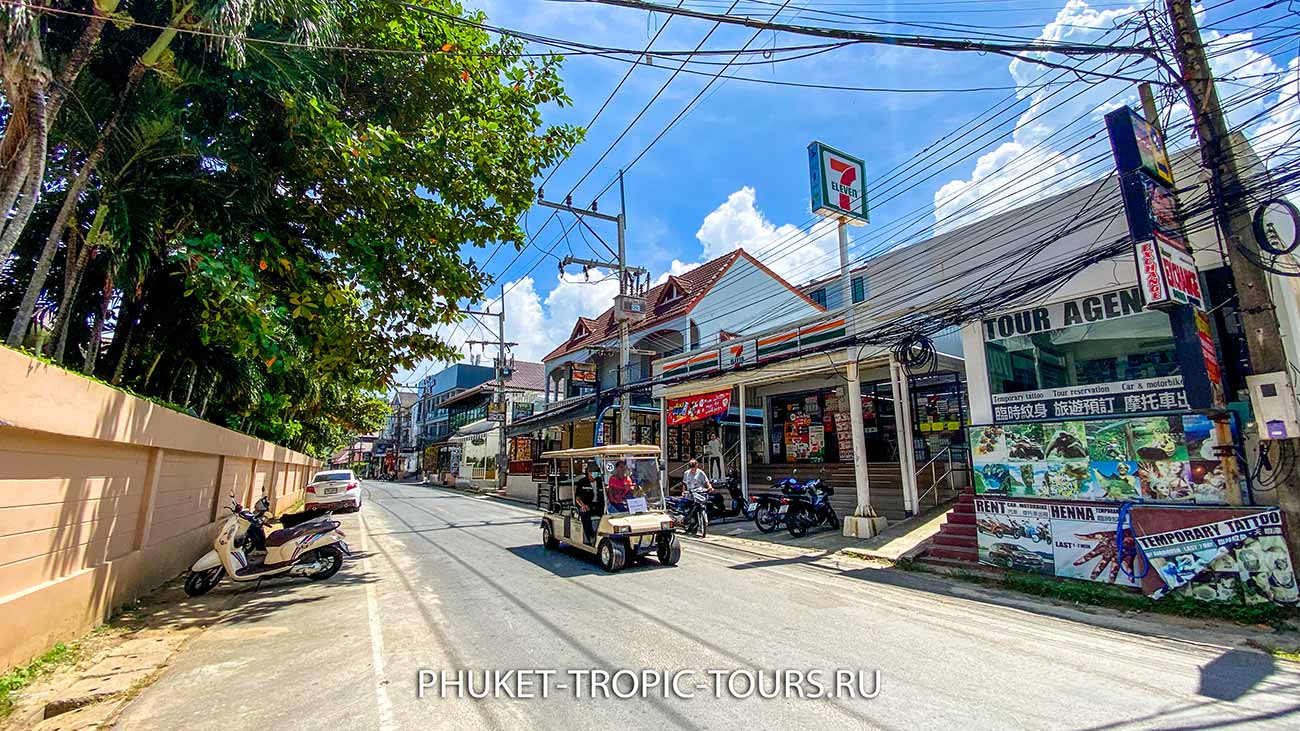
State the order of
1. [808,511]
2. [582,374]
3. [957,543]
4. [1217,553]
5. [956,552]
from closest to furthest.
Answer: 1. [1217,553]
2. [956,552]
3. [957,543]
4. [808,511]
5. [582,374]

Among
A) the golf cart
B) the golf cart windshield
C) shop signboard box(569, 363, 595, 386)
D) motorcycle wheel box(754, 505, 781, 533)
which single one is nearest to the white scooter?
the golf cart

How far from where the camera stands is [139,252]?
6637 mm

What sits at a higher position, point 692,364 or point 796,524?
point 692,364

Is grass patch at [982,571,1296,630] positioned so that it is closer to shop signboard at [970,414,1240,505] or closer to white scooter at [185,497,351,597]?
shop signboard at [970,414,1240,505]

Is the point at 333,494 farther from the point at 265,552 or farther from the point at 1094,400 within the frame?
the point at 1094,400

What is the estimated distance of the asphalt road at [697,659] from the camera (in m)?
3.93

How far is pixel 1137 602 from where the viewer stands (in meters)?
7.29

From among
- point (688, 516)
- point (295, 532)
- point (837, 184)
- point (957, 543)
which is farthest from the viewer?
point (688, 516)

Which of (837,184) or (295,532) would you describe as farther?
(837,184)

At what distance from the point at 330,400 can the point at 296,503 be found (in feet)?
21.7

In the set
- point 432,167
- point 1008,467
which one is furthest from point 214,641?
point 1008,467

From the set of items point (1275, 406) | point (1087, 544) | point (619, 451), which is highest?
point (1275, 406)

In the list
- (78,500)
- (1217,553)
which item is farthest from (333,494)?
(1217,553)

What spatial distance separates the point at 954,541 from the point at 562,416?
54.7ft
